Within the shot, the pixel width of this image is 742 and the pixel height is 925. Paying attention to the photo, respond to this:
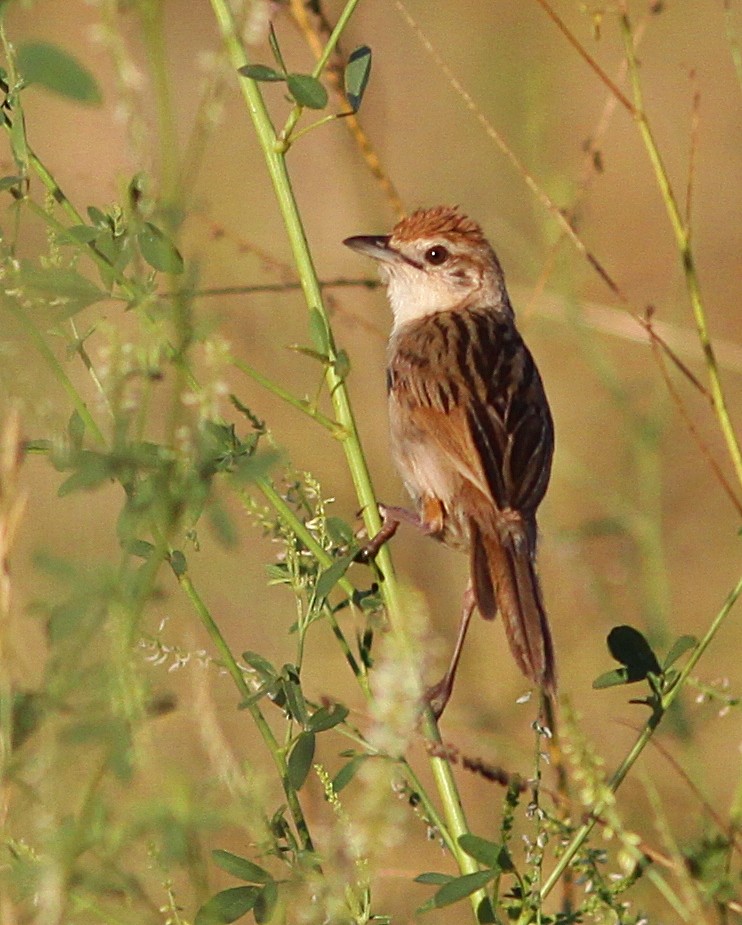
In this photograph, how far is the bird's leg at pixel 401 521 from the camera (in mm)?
2968

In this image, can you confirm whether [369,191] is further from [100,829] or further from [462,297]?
[100,829]

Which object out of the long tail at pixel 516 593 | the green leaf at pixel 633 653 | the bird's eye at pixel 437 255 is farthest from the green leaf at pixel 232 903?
the bird's eye at pixel 437 255

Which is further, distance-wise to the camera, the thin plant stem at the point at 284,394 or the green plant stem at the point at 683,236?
the green plant stem at the point at 683,236

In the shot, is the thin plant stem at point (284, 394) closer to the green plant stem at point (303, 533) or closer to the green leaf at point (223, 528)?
the green plant stem at point (303, 533)

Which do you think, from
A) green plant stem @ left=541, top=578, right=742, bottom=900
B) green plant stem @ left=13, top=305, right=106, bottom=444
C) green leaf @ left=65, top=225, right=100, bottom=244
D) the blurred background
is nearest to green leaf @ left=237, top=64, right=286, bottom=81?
green leaf @ left=65, top=225, right=100, bottom=244

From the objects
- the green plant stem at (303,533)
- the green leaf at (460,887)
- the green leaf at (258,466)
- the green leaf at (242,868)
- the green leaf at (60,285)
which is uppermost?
the green leaf at (60,285)

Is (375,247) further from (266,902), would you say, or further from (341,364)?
(266,902)

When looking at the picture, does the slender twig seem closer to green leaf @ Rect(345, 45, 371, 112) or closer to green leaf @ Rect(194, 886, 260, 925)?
green leaf @ Rect(345, 45, 371, 112)

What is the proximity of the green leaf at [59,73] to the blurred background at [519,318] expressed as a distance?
0.19 metres

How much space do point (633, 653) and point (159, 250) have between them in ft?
4.53

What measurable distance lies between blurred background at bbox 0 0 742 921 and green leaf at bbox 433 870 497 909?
0.32m

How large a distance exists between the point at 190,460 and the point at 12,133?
865mm

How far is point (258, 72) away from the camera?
105 inches

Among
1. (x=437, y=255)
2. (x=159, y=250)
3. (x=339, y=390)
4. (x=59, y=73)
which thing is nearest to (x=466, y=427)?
(x=437, y=255)
